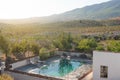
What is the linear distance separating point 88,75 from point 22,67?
8513 mm

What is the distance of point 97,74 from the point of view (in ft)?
47.3

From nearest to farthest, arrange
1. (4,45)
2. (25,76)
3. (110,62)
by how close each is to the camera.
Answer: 1. (110,62)
2. (25,76)
3. (4,45)

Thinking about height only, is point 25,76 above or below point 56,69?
above

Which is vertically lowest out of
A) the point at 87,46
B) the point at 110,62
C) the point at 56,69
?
the point at 56,69

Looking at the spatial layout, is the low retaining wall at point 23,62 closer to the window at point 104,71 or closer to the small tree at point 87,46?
the small tree at point 87,46

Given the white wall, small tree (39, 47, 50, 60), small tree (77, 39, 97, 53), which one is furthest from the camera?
small tree (77, 39, 97, 53)

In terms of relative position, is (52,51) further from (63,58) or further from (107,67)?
(107,67)

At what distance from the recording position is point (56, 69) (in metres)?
23.5

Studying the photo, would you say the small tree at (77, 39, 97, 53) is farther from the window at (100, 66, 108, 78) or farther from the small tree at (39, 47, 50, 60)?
the window at (100, 66, 108, 78)

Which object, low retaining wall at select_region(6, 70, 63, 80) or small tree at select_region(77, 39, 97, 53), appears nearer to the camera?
low retaining wall at select_region(6, 70, 63, 80)

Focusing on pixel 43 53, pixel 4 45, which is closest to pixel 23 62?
pixel 4 45

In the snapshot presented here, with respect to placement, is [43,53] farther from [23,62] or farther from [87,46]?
[87,46]

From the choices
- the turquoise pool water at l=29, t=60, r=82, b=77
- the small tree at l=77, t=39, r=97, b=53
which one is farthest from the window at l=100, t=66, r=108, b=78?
the small tree at l=77, t=39, r=97, b=53

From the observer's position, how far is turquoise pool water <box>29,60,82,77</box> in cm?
2184
